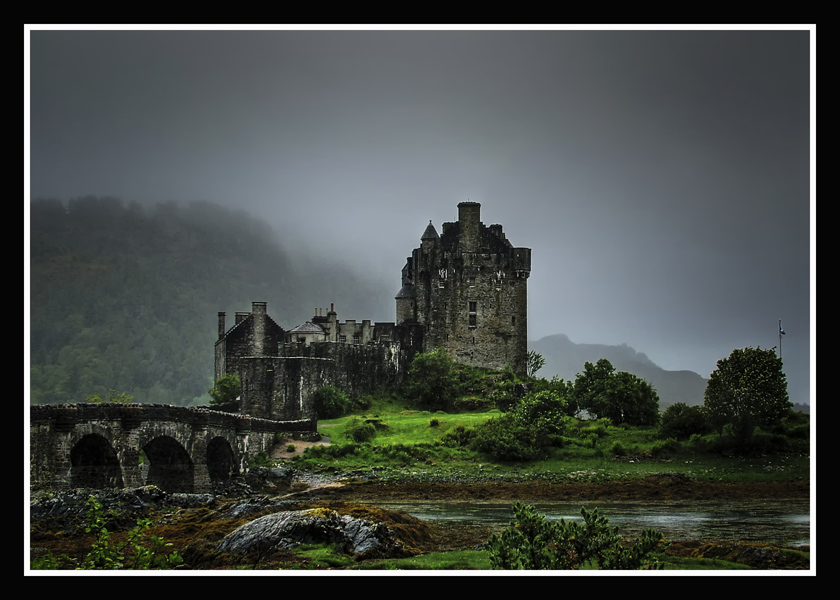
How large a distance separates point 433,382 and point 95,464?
3330 cm

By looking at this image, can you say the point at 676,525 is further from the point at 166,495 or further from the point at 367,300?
the point at 367,300

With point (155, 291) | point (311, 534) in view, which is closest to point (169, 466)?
point (311, 534)

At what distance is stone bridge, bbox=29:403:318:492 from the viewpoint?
3622 cm

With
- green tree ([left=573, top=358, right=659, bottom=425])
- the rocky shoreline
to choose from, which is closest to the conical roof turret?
green tree ([left=573, top=358, right=659, bottom=425])

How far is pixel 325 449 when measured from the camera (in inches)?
2165

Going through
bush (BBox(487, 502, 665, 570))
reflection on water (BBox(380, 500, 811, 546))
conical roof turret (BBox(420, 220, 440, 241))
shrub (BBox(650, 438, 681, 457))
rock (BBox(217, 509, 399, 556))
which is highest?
conical roof turret (BBox(420, 220, 440, 241))

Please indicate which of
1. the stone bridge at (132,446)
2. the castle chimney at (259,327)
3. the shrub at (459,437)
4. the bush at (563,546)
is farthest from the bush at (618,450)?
the bush at (563,546)

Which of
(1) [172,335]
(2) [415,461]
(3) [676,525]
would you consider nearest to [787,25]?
(3) [676,525]

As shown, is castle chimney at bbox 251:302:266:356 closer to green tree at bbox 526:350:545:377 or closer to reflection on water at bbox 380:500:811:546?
green tree at bbox 526:350:545:377

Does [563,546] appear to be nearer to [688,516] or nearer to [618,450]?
[688,516]

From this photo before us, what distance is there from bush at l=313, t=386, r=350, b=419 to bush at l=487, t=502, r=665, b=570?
4263 centimetres

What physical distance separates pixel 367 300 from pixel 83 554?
14074 centimetres

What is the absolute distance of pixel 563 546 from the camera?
23.2m

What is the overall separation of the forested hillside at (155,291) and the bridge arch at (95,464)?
1373 centimetres
